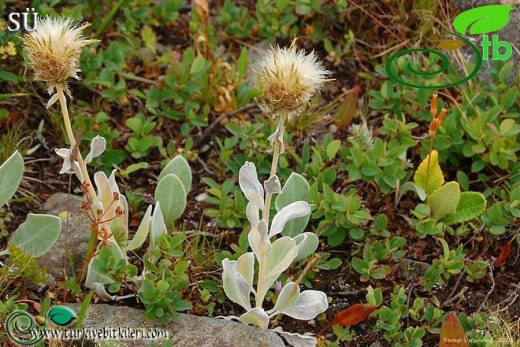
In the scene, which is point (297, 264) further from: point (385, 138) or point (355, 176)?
point (385, 138)

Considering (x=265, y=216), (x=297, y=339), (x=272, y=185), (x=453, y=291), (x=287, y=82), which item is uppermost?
(x=287, y=82)

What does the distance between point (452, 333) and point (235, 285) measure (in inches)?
30.7

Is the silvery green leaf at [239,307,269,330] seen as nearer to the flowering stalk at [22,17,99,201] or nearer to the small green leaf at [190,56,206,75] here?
the flowering stalk at [22,17,99,201]

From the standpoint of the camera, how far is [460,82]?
3586mm

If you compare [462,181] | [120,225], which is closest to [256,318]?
[120,225]

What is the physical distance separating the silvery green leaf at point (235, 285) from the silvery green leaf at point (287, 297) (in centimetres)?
11

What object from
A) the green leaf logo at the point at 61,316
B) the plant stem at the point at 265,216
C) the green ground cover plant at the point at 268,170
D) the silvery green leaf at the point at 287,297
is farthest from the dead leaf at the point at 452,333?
the green leaf logo at the point at 61,316

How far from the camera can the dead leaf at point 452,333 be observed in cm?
276

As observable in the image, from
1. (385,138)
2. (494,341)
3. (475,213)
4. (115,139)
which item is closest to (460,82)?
(385,138)

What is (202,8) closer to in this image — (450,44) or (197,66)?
(197,66)

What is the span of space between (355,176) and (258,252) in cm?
81

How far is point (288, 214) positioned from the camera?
265cm

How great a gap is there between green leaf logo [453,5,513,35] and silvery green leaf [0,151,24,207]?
215 centimetres

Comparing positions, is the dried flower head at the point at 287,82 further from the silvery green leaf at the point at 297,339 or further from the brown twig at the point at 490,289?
the brown twig at the point at 490,289
